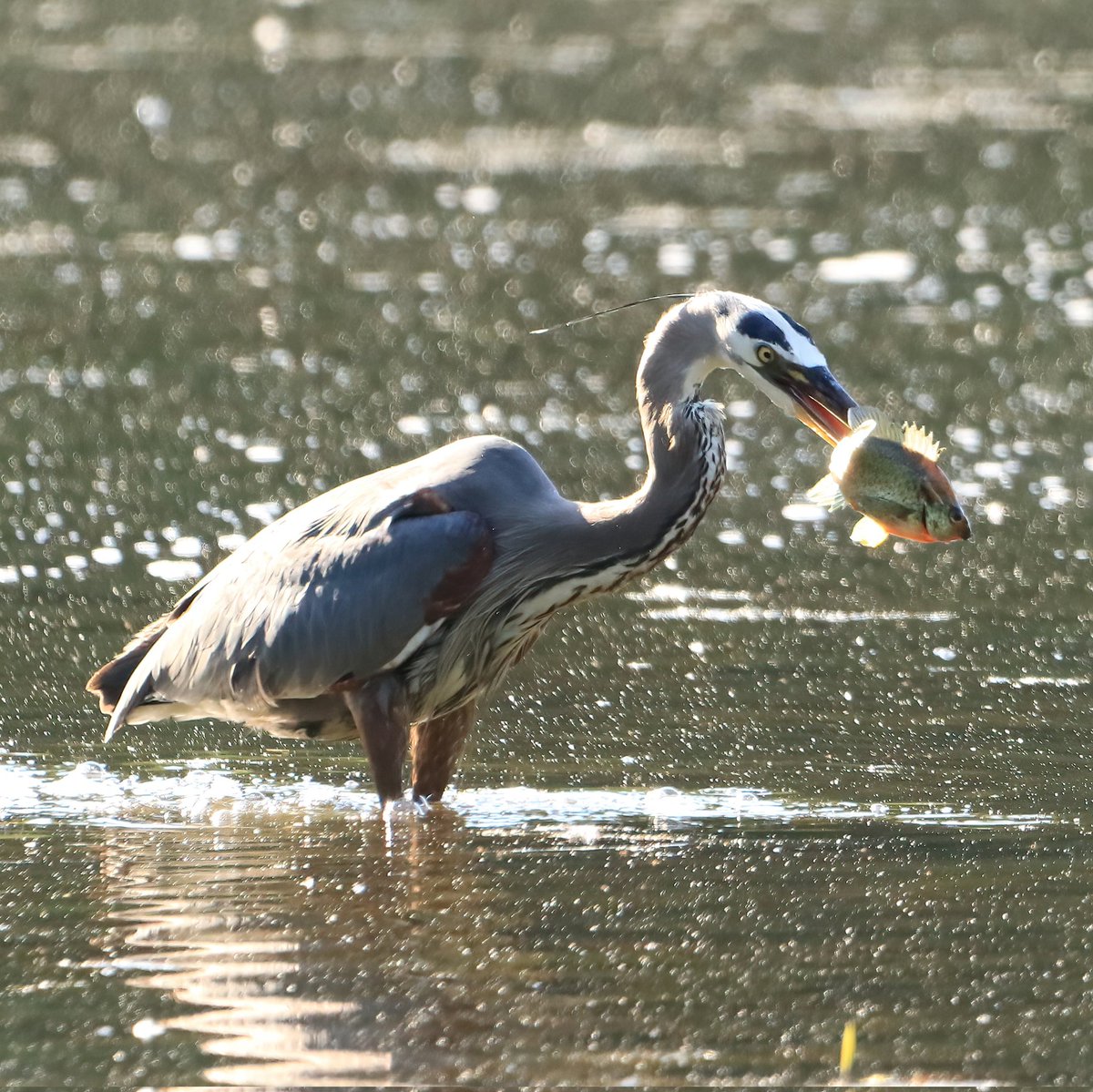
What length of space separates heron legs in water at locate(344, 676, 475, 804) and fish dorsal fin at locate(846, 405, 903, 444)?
4.87 ft

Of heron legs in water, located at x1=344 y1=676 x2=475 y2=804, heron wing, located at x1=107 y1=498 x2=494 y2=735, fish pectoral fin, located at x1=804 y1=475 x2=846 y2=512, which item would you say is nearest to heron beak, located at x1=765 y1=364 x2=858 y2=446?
fish pectoral fin, located at x1=804 y1=475 x2=846 y2=512

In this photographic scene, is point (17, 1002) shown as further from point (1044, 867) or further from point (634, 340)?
point (634, 340)

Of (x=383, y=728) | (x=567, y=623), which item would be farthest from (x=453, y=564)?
(x=567, y=623)

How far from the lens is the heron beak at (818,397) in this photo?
645 cm

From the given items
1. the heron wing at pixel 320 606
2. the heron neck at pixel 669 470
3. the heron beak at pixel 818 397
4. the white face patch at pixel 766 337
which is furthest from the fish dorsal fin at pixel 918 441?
the heron wing at pixel 320 606

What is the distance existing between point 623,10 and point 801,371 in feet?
79.6

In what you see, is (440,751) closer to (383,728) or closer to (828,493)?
(383,728)

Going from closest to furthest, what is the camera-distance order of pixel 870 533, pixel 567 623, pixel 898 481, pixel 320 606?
pixel 898 481, pixel 870 533, pixel 320 606, pixel 567 623

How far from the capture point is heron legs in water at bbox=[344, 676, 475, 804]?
22.3ft

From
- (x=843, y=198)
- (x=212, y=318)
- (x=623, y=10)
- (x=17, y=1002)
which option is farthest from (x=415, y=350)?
(x=623, y=10)

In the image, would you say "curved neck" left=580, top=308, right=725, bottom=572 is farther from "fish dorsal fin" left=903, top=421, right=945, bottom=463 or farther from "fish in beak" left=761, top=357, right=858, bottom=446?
"fish dorsal fin" left=903, top=421, right=945, bottom=463

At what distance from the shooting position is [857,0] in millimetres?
30641

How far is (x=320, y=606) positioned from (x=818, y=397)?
1.55 meters

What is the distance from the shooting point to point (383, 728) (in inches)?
269
